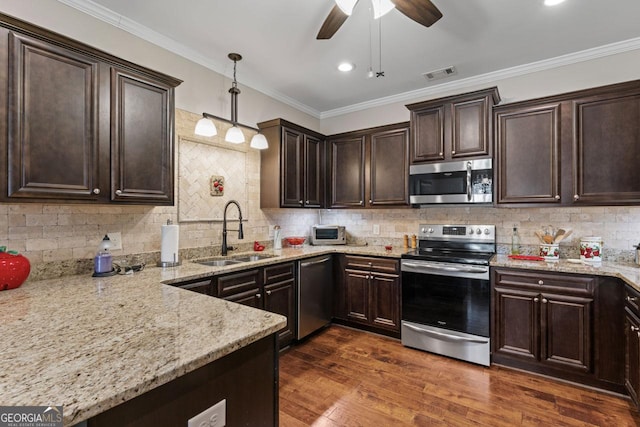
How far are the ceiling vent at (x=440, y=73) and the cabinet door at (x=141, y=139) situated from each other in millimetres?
2532

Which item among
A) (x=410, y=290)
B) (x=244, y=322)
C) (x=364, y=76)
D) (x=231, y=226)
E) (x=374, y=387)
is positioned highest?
(x=364, y=76)

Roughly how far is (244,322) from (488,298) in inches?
93.3

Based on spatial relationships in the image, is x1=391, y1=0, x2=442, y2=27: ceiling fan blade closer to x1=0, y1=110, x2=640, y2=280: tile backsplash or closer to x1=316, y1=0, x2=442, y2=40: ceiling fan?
x1=316, y1=0, x2=442, y2=40: ceiling fan

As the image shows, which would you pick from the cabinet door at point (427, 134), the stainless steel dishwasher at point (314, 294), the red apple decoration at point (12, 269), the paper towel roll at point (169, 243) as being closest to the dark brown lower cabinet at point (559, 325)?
the cabinet door at point (427, 134)

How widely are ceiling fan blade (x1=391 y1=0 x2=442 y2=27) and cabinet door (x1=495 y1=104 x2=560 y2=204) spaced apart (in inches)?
58.3

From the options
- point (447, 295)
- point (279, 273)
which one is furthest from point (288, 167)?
point (447, 295)

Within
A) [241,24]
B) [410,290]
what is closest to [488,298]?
[410,290]

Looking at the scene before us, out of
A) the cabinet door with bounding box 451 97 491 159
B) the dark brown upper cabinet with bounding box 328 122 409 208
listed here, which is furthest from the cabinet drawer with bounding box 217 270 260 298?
the cabinet door with bounding box 451 97 491 159

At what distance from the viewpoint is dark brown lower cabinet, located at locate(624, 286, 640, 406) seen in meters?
2.01

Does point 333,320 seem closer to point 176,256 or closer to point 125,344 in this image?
point 176,256

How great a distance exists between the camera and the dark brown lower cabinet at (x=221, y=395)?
2.77ft

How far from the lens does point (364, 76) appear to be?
338 cm

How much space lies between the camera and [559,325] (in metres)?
2.48

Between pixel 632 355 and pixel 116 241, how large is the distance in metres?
3.73
